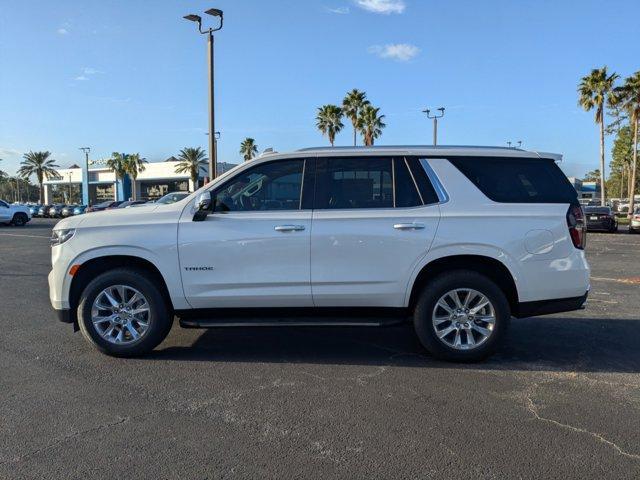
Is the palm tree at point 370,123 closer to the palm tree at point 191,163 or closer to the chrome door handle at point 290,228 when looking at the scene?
the palm tree at point 191,163

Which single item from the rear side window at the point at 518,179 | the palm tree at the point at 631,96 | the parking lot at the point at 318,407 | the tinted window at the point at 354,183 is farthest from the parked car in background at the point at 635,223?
the tinted window at the point at 354,183

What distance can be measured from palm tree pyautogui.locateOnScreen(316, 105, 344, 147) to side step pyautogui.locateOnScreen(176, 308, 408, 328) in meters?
42.3

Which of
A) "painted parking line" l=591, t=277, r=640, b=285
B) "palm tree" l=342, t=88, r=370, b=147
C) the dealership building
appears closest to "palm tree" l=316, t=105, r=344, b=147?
"palm tree" l=342, t=88, r=370, b=147

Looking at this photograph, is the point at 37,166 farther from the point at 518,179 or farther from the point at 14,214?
the point at 518,179

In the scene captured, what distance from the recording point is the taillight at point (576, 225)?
4.87 meters

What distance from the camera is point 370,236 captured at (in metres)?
4.82

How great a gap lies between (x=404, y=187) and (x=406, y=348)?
1707mm

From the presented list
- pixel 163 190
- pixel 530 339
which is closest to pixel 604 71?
pixel 530 339

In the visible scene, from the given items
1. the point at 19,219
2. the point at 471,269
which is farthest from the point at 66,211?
the point at 471,269

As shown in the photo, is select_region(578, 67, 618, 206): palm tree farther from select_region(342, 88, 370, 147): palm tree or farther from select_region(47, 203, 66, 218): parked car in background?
select_region(47, 203, 66, 218): parked car in background

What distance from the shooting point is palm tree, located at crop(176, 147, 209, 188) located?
58625 mm

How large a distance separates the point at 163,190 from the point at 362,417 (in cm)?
6262

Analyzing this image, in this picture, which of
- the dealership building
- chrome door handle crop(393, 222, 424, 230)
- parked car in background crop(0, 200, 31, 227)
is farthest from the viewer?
the dealership building

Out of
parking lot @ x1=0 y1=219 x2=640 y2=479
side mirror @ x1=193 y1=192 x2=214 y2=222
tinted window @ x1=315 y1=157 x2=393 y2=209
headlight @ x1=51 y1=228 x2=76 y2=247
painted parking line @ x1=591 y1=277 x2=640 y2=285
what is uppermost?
tinted window @ x1=315 y1=157 x2=393 y2=209
